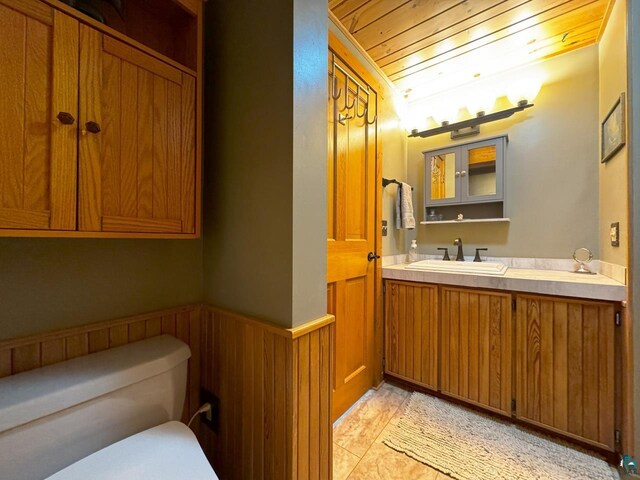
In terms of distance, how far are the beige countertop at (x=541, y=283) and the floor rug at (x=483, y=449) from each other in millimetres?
784

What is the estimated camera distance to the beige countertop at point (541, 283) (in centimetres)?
117

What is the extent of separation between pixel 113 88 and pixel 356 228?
1.28 m

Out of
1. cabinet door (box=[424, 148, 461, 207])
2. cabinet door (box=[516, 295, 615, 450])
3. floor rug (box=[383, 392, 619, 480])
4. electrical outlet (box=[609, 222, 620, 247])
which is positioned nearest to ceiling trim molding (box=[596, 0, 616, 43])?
cabinet door (box=[424, 148, 461, 207])

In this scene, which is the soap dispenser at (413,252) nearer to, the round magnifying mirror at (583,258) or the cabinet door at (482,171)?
the cabinet door at (482,171)

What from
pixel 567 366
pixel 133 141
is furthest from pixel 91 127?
pixel 567 366

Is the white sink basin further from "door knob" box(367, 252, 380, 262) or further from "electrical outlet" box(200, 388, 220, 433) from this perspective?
"electrical outlet" box(200, 388, 220, 433)

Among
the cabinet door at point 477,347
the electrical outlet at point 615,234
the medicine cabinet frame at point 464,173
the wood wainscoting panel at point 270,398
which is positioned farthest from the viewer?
the medicine cabinet frame at point 464,173

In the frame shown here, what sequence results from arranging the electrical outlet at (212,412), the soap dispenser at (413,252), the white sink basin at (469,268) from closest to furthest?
the electrical outlet at (212,412) → the white sink basin at (469,268) → the soap dispenser at (413,252)

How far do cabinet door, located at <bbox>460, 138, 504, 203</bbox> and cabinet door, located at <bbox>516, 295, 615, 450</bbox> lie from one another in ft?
2.89

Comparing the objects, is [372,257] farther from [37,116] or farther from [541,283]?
[37,116]

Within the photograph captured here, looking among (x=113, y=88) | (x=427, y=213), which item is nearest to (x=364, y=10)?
(x=113, y=88)

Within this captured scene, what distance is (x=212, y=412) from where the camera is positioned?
102cm

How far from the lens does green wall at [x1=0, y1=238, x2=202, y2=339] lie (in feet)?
2.36

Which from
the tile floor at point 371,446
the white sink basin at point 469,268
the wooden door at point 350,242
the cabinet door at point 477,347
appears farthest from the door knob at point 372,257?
the tile floor at point 371,446
